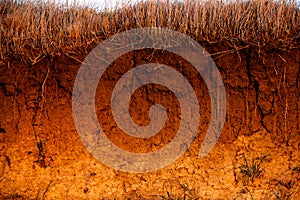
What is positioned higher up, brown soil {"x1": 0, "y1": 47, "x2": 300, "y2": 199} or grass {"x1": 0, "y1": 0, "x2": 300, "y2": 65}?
grass {"x1": 0, "y1": 0, "x2": 300, "y2": 65}

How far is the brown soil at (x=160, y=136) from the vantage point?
188 inches

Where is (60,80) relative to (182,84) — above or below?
below

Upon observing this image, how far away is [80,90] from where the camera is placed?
502 cm

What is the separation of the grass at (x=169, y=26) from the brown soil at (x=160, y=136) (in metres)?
0.20

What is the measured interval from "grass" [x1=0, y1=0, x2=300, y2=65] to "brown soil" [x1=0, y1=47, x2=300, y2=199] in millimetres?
200

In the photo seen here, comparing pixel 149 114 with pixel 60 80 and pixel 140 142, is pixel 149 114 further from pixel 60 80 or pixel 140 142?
pixel 60 80

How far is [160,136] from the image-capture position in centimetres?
492

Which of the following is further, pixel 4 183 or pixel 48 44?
pixel 48 44

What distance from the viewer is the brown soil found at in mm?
4766

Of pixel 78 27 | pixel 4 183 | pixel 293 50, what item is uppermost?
pixel 293 50

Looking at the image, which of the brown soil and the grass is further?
the grass

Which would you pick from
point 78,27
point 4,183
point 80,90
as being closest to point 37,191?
point 4,183

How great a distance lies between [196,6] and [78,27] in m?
1.74

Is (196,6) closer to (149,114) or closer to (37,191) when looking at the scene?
(149,114)
